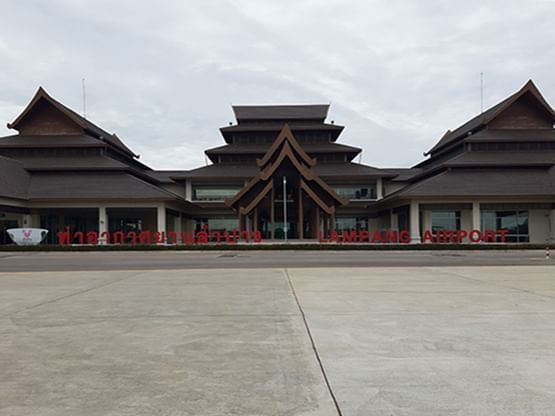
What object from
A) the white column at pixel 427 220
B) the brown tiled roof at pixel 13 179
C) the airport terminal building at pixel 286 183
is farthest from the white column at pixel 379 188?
the brown tiled roof at pixel 13 179

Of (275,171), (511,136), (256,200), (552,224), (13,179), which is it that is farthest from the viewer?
(511,136)

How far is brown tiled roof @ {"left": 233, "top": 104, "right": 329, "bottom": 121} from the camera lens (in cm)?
5559

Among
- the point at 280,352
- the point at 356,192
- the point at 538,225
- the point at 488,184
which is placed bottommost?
the point at 280,352

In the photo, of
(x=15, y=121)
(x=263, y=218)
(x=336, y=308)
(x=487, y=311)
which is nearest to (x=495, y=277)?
(x=487, y=311)

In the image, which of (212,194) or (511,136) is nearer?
(511,136)

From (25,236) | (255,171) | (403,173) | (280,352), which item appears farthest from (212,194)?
(280,352)

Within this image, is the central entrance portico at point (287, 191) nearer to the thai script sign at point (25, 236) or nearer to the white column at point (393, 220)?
the white column at point (393, 220)

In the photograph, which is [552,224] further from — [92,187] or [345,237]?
[92,187]

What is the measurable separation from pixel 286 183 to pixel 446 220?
1567cm

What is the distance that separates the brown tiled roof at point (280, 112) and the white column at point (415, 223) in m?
17.9

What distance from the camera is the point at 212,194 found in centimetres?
5269

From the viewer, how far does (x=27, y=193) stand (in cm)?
4366

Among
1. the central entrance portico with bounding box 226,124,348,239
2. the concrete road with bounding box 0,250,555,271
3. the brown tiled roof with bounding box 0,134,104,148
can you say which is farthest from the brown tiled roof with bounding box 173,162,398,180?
the concrete road with bounding box 0,250,555,271

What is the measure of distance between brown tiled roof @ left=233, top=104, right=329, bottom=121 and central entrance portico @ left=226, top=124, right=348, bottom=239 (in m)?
13.1
